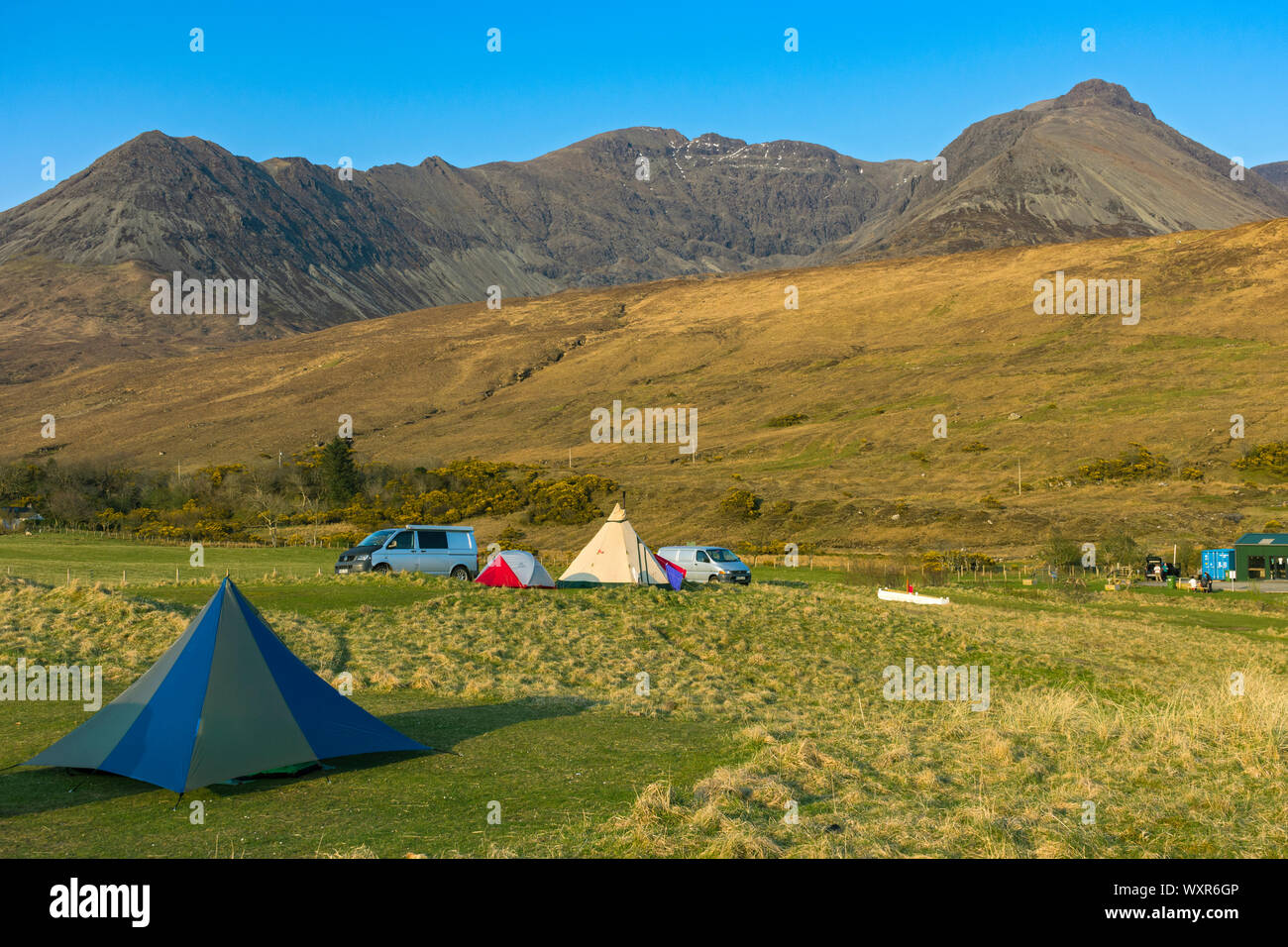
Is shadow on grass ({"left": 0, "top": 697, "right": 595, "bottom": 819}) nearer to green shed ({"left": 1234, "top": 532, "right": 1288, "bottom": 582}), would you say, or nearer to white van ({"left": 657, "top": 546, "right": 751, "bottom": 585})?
white van ({"left": 657, "top": 546, "right": 751, "bottom": 585})

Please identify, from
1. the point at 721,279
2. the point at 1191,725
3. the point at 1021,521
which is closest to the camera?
the point at 1191,725

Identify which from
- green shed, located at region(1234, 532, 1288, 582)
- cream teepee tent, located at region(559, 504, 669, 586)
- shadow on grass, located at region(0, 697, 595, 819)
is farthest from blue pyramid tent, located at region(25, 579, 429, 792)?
green shed, located at region(1234, 532, 1288, 582)

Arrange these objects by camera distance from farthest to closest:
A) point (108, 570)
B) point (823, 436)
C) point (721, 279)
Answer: point (721, 279) → point (823, 436) → point (108, 570)

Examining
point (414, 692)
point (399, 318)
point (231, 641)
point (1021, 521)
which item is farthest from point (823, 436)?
point (399, 318)

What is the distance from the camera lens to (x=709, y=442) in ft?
310

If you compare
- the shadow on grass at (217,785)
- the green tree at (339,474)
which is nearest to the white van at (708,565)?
the shadow on grass at (217,785)

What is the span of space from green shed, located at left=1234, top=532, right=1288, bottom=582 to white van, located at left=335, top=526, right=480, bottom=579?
3590 cm

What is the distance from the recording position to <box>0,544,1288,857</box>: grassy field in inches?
334

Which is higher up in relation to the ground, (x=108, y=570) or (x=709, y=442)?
(x=709, y=442)

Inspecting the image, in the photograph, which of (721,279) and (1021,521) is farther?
(721,279)

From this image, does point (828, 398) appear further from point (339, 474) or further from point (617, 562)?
point (617, 562)

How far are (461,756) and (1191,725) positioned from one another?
360 inches

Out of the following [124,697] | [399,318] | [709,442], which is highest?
[399,318]
